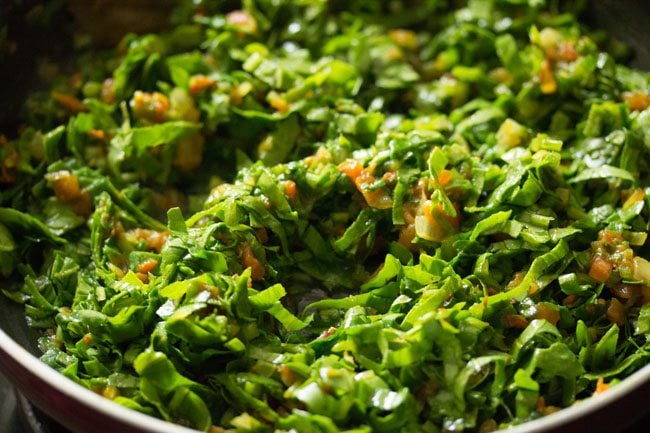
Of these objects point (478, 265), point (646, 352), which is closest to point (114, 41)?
point (478, 265)

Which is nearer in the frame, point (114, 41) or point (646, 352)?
point (646, 352)

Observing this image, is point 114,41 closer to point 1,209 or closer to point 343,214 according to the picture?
point 1,209

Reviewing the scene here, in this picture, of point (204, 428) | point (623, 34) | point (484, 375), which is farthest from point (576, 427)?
point (623, 34)

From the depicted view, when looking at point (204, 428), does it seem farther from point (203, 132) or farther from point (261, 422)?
point (203, 132)

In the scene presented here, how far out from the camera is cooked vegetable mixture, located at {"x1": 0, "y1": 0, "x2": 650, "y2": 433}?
1.66 meters

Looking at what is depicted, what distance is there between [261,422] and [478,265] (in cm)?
59

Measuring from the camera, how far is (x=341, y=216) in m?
2.06

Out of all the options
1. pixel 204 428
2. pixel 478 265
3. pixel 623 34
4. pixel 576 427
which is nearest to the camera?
→ pixel 576 427

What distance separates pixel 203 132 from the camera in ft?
7.80

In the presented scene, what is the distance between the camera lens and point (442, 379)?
1.63 metres

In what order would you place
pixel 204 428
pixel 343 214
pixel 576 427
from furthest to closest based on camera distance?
pixel 343 214
pixel 204 428
pixel 576 427

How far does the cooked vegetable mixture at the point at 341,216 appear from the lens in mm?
1662

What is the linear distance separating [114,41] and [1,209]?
79 centimetres

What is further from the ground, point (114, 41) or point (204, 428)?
point (114, 41)
